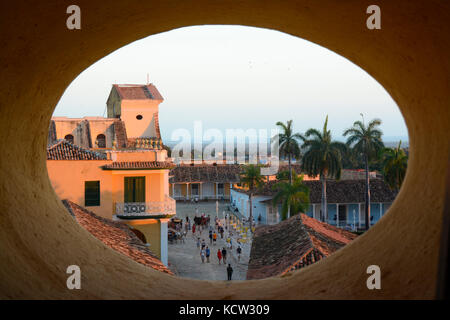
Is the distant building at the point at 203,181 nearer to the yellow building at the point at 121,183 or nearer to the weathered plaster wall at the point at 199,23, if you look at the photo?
the yellow building at the point at 121,183

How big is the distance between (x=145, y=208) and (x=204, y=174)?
3990 cm

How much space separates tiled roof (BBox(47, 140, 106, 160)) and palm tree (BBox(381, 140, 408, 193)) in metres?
19.0

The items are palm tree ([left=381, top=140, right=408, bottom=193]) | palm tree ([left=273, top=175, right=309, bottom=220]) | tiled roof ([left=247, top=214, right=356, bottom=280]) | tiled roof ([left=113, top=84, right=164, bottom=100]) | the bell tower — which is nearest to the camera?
tiled roof ([left=247, top=214, right=356, bottom=280])

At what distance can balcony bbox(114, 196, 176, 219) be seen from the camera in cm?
2009

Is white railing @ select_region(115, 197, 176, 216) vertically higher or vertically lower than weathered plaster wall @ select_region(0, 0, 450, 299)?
lower

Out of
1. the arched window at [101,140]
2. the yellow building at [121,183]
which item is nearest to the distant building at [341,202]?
the arched window at [101,140]

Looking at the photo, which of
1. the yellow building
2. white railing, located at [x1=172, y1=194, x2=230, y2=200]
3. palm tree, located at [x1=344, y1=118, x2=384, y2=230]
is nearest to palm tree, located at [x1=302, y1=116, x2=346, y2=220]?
palm tree, located at [x1=344, y1=118, x2=384, y2=230]

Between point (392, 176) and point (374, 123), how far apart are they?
6.94m

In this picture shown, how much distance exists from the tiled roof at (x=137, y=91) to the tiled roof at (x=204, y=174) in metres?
25.7

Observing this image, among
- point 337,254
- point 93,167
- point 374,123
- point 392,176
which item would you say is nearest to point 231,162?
point 374,123

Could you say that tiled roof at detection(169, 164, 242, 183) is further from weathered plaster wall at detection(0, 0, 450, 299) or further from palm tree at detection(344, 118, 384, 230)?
weathered plaster wall at detection(0, 0, 450, 299)

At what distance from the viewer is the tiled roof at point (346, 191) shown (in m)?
41.8

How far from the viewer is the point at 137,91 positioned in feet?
109
